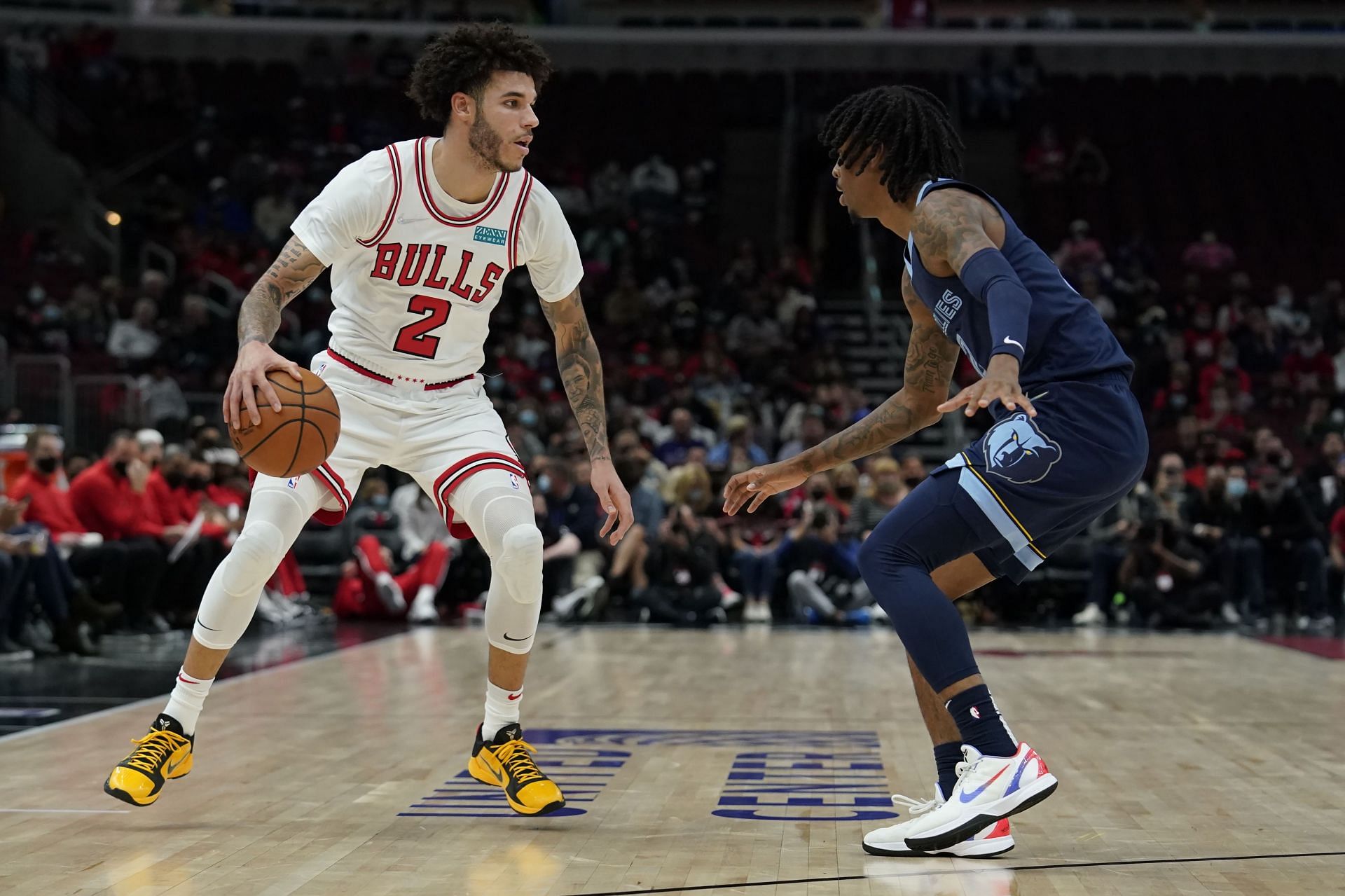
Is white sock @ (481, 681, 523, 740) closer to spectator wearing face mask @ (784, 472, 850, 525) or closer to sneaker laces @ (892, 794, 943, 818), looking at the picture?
sneaker laces @ (892, 794, 943, 818)

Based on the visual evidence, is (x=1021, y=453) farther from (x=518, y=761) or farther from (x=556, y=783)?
(x=556, y=783)

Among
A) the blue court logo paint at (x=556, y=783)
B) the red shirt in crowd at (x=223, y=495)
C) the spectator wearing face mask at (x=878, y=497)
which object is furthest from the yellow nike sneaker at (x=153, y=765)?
the spectator wearing face mask at (x=878, y=497)

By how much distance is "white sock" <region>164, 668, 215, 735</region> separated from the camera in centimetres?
412

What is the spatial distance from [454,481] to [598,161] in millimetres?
17794

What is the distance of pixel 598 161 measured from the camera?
2158 centimetres

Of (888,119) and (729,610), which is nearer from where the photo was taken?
(888,119)

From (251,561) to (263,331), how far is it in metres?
0.63

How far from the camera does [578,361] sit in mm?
4598

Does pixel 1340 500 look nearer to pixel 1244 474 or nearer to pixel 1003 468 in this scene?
pixel 1244 474

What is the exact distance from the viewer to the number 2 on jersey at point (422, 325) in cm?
431

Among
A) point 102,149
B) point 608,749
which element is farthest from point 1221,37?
point 608,749

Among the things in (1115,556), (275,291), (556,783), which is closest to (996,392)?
(275,291)

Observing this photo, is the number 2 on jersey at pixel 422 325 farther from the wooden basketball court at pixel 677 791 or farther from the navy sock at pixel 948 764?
the navy sock at pixel 948 764

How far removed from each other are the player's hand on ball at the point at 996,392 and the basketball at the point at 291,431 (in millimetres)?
1631
